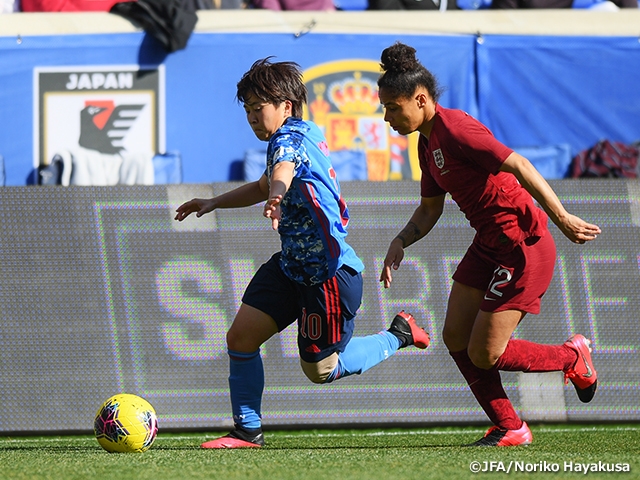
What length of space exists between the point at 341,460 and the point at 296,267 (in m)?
0.99

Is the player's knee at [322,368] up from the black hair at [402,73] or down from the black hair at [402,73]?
down

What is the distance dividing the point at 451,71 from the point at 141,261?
4.27m

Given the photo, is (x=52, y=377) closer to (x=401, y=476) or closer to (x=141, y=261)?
(x=141, y=261)

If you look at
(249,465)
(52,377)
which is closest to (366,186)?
(52,377)

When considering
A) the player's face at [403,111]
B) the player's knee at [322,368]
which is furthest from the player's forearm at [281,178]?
the player's knee at [322,368]

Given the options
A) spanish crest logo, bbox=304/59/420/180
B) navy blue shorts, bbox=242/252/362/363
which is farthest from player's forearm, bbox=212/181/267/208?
spanish crest logo, bbox=304/59/420/180

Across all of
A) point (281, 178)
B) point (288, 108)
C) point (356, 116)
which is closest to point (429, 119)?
point (288, 108)

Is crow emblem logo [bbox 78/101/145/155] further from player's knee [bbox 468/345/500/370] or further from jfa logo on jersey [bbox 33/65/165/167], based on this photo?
player's knee [bbox 468/345/500/370]

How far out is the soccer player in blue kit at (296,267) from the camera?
4.44 metres

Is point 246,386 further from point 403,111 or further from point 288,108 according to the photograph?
point 403,111

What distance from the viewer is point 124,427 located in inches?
Answer: 176

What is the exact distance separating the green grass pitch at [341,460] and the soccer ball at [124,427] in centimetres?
8

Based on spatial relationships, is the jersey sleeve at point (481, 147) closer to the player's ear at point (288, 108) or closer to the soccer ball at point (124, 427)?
the player's ear at point (288, 108)

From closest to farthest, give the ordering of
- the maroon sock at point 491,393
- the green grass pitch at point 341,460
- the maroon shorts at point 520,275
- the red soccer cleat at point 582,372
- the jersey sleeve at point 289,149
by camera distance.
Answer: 1. the green grass pitch at point 341,460
2. the jersey sleeve at point 289,149
3. the maroon shorts at point 520,275
4. the maroon sock at point 491,393
5. the red soccer cleat at point 582,372
